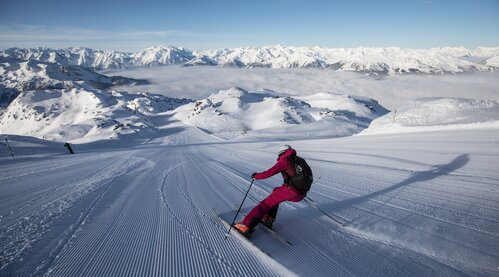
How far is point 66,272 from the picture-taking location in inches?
184

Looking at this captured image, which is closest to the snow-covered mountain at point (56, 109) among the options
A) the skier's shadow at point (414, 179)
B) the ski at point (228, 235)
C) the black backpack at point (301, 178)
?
the ski at point (228, 235)

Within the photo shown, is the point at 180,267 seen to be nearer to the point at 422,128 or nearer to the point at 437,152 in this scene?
the point at 437,152

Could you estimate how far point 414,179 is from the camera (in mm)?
8852

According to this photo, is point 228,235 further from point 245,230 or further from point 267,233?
point 267,233

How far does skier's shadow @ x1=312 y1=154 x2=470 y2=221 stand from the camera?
23.6ft

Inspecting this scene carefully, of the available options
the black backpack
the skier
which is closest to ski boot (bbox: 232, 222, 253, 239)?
the skier

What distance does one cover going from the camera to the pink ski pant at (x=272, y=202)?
5.56 m

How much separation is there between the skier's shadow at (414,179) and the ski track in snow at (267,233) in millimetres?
30

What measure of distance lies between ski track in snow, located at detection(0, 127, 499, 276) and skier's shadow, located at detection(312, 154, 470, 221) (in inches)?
1.2

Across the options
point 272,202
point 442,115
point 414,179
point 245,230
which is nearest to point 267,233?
point 245,230

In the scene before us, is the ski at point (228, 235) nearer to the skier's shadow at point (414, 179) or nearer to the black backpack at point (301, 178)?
the black backpack at point (301, 178)

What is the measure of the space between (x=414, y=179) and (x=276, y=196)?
5.58m

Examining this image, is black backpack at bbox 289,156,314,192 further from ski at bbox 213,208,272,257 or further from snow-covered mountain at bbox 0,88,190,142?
snow-covered mountain at bbox 0,88,190,142

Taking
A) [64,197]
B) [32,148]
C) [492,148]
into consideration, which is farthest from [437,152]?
[32,148]
